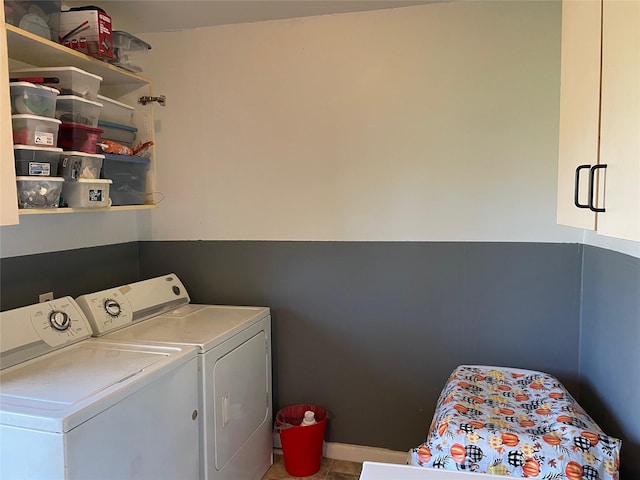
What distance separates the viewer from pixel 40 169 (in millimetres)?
1691

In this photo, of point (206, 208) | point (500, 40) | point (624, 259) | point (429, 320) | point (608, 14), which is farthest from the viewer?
point (206, 208)

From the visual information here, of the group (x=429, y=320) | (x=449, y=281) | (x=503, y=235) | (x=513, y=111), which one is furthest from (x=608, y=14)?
(x=429, y=320)

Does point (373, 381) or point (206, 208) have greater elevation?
point (206, 208)

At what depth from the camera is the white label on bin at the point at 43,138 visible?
1661 millimetres

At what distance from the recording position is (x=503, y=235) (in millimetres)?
2361

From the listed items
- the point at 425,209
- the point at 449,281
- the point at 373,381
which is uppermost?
the point at 425,209

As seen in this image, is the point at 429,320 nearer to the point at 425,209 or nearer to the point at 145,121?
the point at 425,209

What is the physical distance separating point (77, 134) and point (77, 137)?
0.01m

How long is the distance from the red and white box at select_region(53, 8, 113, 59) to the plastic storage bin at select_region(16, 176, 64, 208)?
60 centimetres

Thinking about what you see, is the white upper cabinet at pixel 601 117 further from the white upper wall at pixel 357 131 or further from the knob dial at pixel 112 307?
the knob dial at pixel 112 307

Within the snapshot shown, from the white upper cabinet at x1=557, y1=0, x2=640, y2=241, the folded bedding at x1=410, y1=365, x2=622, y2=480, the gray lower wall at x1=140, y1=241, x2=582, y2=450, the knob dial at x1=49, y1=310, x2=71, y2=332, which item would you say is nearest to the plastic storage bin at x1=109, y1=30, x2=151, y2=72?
the gray lower wall at x1=140, y1=241, x2=582, y2=450

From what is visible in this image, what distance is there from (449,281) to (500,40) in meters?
1.18

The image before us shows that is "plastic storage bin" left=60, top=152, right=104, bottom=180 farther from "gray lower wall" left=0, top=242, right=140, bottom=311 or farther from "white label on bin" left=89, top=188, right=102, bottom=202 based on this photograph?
"gray lower wall" left=0, top=242, right=140, bottom=311

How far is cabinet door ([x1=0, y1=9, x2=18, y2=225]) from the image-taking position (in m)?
1.51
